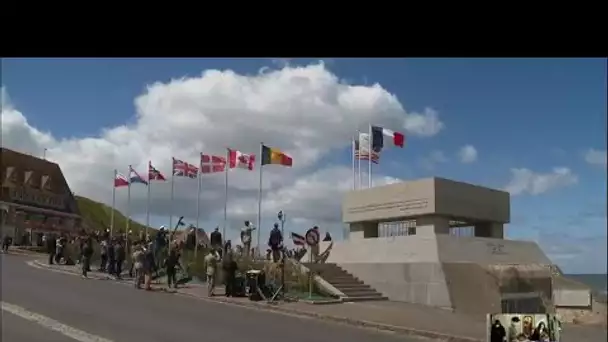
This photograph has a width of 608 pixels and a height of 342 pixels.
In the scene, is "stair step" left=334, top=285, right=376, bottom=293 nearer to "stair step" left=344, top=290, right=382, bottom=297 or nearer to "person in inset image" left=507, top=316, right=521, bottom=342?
"stair step" left=344, top=290, right=382, bottom=297

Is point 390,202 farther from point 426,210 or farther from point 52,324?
point 52,324

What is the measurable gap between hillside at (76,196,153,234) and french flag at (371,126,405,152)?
94.0 ft

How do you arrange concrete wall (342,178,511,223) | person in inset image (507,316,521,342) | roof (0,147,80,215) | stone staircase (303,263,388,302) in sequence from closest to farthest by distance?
person in inset image (507,316,521,342)
stone staircase (303,263,388,302)
concrete wall (342,178,511,223)
roof (0,147,80,215)

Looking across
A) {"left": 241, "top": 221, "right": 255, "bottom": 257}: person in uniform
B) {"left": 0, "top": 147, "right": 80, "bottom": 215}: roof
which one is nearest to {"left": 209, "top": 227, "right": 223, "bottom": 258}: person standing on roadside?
{"left": 241, "top": 221, "right": 255, "bottom": 257}: person in uniform

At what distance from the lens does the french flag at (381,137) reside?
3388cm

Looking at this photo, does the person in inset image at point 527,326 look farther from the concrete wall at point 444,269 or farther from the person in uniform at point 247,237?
the person in uniform at point 247,237

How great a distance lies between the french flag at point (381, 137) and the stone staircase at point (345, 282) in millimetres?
8373

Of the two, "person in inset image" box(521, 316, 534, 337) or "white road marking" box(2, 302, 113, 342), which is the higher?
"person in inset image" box(521, 316, 534, 337)

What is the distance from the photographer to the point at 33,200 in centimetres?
4619

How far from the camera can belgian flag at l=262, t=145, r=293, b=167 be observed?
A: 32.0 m

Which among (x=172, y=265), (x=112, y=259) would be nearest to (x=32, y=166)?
(x=112, y=259)
